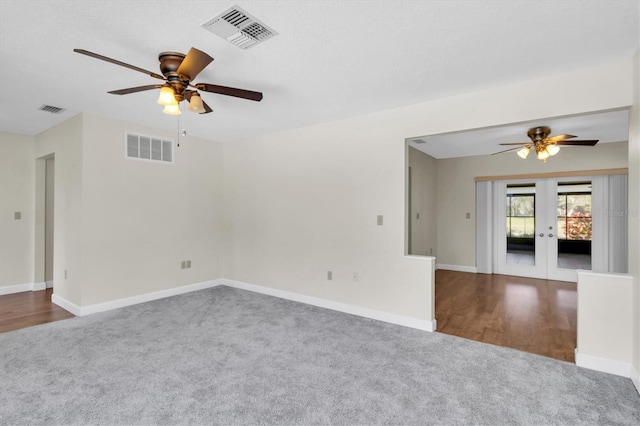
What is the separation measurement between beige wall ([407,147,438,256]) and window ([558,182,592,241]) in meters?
2.41

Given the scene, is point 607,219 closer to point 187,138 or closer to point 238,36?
point 238,36

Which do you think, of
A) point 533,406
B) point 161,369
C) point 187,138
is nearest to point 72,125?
point 187,138

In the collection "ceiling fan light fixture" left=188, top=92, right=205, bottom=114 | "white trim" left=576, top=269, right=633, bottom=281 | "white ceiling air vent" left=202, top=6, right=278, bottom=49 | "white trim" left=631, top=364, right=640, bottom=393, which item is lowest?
"white trim" left=631, top=364, right=640, bottom=393

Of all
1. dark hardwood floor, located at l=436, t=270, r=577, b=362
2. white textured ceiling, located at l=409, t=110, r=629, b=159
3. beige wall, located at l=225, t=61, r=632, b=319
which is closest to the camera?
beige wall, located at l=225, t=61, r=632, b=319

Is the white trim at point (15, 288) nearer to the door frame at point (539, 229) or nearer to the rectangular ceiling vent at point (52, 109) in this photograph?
the rectangular ceiling vent at point (52, 109)

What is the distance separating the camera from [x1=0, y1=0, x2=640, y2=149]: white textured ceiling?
1979 millimetres

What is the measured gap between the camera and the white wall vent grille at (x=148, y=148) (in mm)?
4512

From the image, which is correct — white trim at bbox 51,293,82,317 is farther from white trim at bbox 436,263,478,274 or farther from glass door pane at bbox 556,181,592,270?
glass door pane at bbox 556,181,592,270

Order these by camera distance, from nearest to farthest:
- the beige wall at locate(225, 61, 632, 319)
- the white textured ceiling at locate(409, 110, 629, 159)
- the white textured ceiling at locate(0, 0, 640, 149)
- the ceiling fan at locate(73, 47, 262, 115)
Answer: the white textured ceiling at locate(0, 0, 640, 149)
the ceiling fan at locate(73, 47, 262, 115)
the beige wall at locate(225, 61, 632, 319)
the white textured ceiling at locate(409, 110, 629, 159)

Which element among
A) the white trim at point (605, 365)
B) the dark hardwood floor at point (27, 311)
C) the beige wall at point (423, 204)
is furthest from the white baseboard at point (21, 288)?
the white trim at point (605, 365)

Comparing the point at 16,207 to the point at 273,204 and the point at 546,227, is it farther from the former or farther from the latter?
the point at 546,227

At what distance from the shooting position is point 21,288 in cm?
524

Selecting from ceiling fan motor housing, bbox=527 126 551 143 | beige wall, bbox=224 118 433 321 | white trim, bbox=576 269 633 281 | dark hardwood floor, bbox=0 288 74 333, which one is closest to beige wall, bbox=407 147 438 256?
ceiling fan motor housing, bbox=527 126 551 143

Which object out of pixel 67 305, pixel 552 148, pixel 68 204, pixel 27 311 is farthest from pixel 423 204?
pixel 27 311
